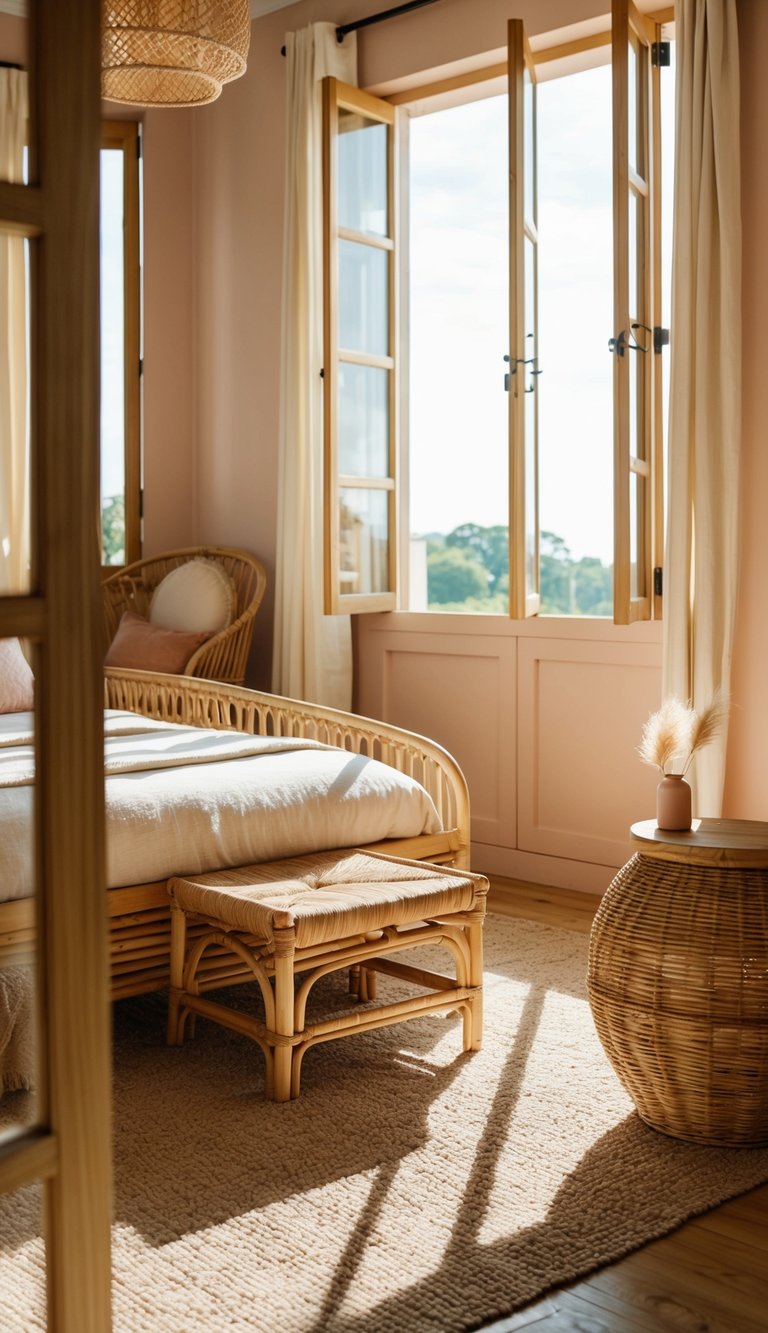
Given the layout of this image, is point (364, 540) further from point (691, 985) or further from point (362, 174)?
point (691, 985)

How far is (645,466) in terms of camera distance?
3820 mm

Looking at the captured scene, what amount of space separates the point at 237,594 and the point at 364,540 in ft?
2.12

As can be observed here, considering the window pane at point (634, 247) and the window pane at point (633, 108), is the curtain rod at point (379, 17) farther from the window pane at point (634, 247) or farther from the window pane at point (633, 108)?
the window pane at point (634, 247)

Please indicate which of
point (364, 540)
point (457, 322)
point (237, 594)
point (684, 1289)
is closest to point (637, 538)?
point (364, 540)

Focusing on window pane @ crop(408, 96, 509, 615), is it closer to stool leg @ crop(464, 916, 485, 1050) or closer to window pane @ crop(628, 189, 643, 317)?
window pane @ crop(628, 189, 643, 317)

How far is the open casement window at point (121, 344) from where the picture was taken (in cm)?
529

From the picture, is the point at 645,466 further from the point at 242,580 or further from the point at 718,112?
the point at 242,580

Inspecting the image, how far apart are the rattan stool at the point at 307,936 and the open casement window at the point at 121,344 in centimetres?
288

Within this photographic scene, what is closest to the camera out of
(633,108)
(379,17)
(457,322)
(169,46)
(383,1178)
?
(383,1178)

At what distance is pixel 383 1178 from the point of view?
2.09m

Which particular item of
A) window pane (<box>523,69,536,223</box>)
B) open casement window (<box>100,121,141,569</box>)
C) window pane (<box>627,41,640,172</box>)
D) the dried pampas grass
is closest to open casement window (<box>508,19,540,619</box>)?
window pane (<box>523,69,536,223</box>)

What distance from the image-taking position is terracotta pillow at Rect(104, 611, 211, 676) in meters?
4.55

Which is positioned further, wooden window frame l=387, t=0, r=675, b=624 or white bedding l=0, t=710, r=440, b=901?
wooden window frame l=387, t=0, r=675, b=624

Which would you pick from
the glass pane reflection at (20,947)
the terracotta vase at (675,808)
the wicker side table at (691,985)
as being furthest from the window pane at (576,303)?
the glass pane reflection at (20,947)
